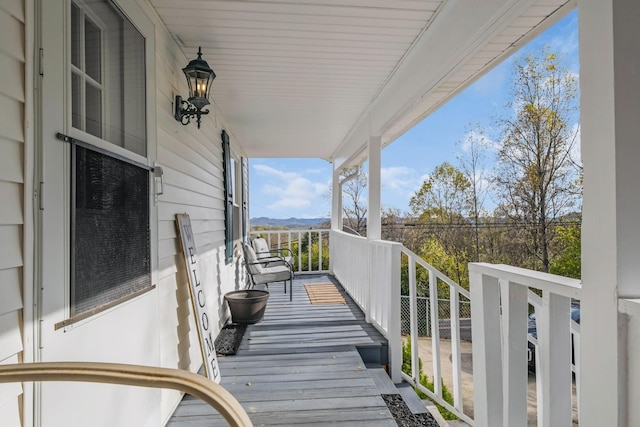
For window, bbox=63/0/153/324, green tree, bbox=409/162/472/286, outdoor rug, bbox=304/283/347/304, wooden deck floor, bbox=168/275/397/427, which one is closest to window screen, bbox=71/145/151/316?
window, bbox=63/0/153/324

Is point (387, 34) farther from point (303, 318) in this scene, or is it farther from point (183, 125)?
point (303, 318)

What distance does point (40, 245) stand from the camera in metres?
1.12

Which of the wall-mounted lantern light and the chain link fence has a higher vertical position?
the wall-mounted lantern light

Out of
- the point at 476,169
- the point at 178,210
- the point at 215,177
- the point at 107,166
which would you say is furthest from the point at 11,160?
the point at 476,169

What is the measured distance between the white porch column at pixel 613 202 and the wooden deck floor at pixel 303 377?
4.65ft

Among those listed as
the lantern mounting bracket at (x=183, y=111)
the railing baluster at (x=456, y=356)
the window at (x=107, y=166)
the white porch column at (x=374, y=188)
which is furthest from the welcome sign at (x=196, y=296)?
the white porch column at (x=374, y=188)

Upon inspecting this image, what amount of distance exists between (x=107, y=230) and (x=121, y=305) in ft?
1.21

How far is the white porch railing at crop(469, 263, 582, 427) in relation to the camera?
43.9 inches

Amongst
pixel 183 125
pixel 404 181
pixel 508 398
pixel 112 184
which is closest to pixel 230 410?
pixel 508 398

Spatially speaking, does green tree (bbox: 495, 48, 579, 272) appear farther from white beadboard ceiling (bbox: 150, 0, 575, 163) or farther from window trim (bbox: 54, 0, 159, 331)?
window trim (bbox: 54, 0, 159, 331)

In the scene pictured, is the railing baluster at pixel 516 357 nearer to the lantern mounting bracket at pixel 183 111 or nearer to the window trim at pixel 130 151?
the window trim at pixel 130 151

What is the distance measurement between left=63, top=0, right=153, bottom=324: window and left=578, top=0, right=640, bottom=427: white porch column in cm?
175

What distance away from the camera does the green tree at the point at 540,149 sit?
6680 mm

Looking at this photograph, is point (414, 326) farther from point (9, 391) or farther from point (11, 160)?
point (11, 160)
